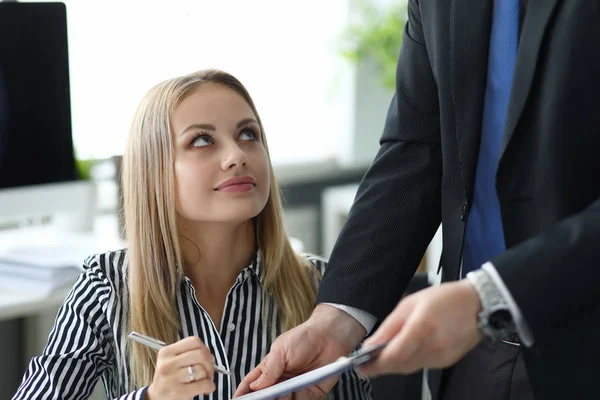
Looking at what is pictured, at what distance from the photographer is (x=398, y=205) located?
1.43 m

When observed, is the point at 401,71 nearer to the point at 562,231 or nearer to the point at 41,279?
the point at 562,231

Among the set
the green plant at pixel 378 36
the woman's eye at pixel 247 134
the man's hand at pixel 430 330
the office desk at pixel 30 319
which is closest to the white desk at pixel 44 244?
the office desk at pixel 30 319

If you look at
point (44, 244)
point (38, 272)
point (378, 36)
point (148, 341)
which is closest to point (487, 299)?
point (148, 341)

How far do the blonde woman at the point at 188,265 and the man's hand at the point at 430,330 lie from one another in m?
0.61

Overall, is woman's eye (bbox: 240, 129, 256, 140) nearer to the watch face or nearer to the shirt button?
the shirt button

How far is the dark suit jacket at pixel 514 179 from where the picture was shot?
0.99 meters

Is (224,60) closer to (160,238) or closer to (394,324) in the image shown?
(160,238)

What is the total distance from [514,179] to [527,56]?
184 millimetres

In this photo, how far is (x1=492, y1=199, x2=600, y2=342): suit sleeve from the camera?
0.97 metres

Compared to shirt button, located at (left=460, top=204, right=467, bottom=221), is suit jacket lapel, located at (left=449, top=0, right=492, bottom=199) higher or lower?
higher

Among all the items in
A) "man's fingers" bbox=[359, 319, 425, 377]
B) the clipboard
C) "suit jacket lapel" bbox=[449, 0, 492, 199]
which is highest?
"suit jacket lapel" bbox=[449, 0, 492, 199]

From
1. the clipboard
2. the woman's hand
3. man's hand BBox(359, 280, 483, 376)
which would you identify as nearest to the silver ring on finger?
the woman's hand

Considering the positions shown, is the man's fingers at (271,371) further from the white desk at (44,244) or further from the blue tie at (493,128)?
the white desk at (44,244)

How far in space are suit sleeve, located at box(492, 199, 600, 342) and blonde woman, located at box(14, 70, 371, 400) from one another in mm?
649
